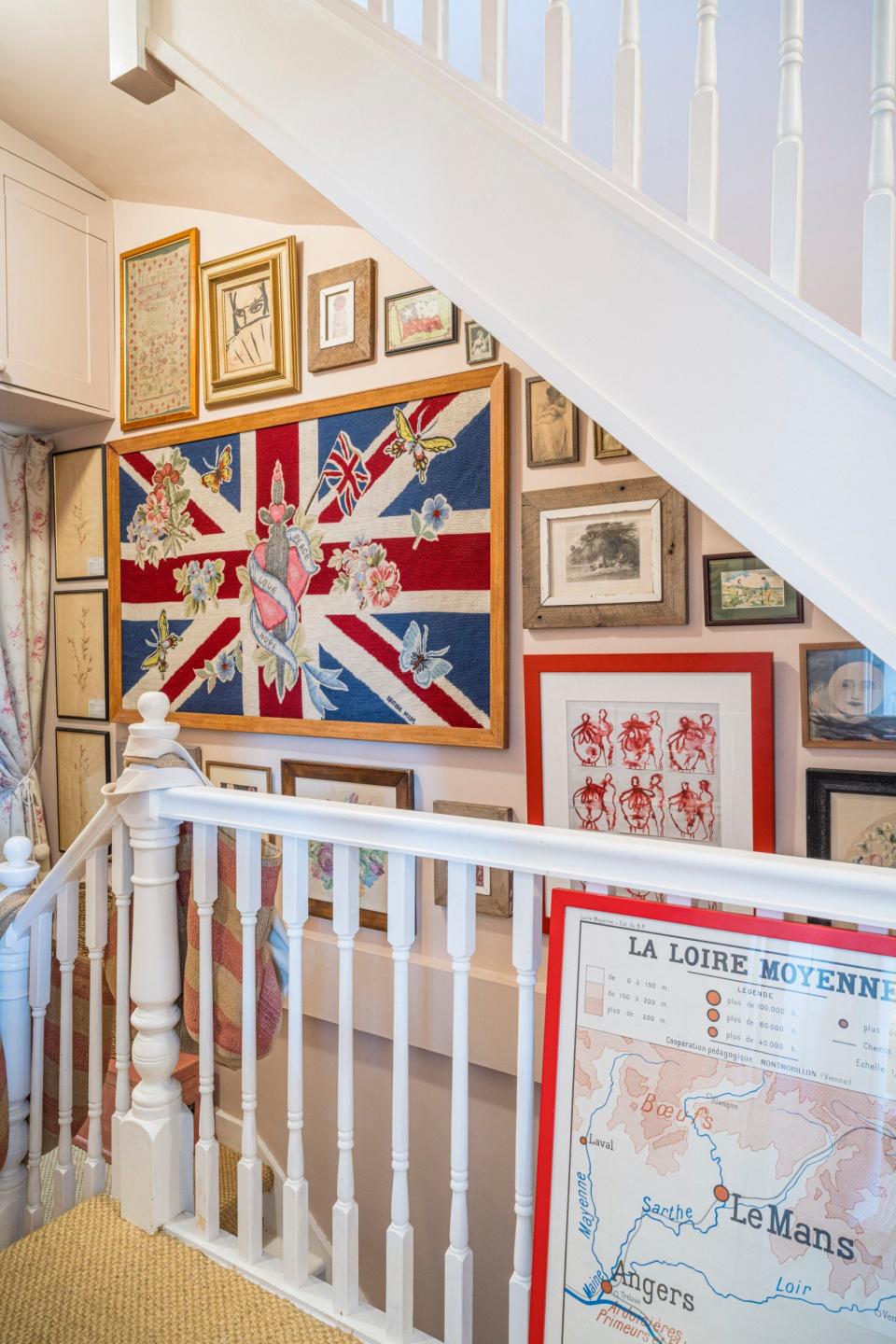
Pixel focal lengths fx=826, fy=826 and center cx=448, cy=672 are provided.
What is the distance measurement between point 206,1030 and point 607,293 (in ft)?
4.15

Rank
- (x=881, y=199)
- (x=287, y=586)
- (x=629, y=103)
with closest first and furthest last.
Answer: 1. (x=881, y=199)
2. (x=629, y=103)
3. (x=287, y=586)

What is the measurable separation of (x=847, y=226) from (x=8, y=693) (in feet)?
8.68

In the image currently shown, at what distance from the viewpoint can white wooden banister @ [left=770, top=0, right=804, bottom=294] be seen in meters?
0.85

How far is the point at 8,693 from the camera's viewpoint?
8.95ft

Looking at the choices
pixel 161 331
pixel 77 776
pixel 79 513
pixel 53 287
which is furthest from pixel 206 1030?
pixel 53 287

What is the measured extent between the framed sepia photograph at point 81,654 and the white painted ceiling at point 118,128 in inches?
49.9

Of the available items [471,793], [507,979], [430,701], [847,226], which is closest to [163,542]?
[430,701]

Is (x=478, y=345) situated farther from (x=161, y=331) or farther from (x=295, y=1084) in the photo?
(x=295, y=1084)

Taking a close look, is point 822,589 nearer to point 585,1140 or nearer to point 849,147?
point 585,1140

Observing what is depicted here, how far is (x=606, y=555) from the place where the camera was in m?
1.81

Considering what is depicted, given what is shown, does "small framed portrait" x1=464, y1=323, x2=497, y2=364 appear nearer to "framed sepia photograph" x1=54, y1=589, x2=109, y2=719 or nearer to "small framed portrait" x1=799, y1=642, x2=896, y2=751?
"small framed portrait" x1=799, y1=642, x2=896, y2=751

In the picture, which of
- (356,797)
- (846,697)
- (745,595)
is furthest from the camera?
(356,797)

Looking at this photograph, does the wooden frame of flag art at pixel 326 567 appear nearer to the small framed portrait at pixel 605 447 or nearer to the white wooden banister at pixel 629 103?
the small framed portrait at pixel 605 447

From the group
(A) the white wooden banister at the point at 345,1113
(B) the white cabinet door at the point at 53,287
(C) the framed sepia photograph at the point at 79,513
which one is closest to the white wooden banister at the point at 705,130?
(A) the white wooden banister at the point at 345,1113
